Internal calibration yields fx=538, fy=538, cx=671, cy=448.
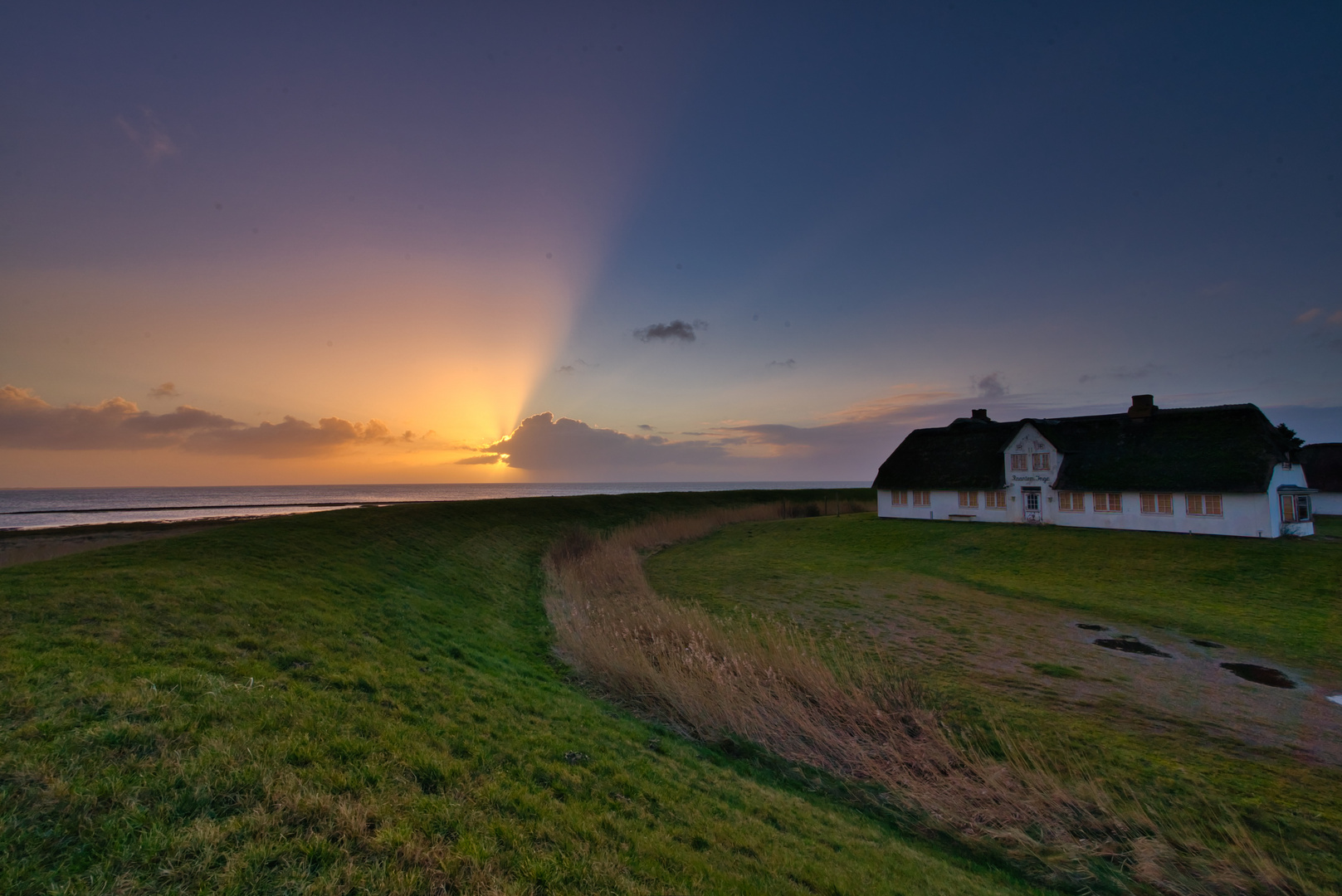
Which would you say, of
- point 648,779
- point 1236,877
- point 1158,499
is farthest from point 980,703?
point 1158,499

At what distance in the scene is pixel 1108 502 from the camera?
32.9 meters

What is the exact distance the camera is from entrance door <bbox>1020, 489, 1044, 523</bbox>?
36031 mm

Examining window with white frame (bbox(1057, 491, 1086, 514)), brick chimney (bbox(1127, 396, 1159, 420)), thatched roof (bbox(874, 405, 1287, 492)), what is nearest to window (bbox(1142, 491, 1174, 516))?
thatched roof (bbox(874, 405, 1287, 492))

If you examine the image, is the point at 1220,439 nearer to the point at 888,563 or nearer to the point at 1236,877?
the point at 888,563

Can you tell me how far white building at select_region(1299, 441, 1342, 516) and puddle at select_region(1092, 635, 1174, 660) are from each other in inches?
1577

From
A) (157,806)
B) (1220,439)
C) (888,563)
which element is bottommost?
(888,563)

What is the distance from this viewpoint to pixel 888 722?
9633 mm

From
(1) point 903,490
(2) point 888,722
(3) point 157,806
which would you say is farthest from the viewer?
(1) point 903,490

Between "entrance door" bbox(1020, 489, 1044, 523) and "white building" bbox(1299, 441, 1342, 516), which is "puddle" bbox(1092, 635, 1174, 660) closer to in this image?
"entrance door" bbox(1020, 489, 1044, 523)

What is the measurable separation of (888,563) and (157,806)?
Answer: 1162 inches

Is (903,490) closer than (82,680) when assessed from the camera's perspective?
No

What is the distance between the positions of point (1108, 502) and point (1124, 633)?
21289 mm

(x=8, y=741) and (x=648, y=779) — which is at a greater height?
(x=8, y=741)

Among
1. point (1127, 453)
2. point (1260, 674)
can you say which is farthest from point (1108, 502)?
point (1260, 674)
